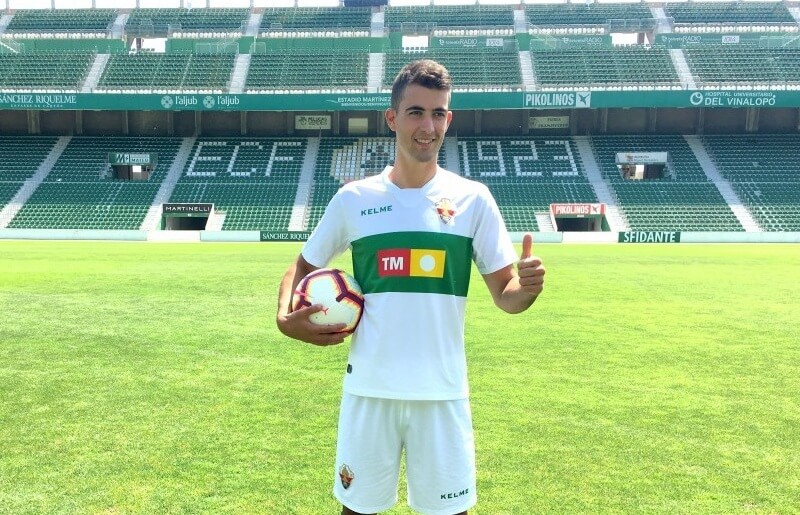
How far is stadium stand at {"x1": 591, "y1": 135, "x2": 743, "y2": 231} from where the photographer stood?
34.9m

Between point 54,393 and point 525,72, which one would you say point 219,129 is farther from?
point 54,393

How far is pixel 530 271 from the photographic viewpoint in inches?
102

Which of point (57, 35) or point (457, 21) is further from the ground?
point (457, 21)

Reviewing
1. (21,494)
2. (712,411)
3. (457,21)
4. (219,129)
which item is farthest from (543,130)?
(21,494)

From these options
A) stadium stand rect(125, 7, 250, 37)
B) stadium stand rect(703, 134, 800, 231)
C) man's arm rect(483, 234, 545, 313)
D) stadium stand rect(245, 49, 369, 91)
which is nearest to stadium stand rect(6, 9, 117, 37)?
stadium stand rect(125, 7, 250, 37)

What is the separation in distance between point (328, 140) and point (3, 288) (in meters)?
32.2

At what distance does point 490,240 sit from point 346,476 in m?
1.22

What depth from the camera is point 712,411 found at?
18.0 feet

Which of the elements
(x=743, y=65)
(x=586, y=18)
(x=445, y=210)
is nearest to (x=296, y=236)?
(x=586, y=18)

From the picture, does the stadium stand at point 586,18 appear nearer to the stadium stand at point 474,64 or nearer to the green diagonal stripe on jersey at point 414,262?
the stadium stand at point 474,64

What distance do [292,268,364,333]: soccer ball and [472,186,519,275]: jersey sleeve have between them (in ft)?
1.92

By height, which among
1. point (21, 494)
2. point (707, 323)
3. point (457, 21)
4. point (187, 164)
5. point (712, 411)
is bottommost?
point (21, 494)

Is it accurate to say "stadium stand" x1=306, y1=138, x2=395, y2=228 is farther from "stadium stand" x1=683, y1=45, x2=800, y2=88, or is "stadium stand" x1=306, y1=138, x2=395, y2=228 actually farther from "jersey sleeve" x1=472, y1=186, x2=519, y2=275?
"jersey sleeve" x1=472, y1=186, x2=519, y2=275

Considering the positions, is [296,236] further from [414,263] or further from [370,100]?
[414,263]
